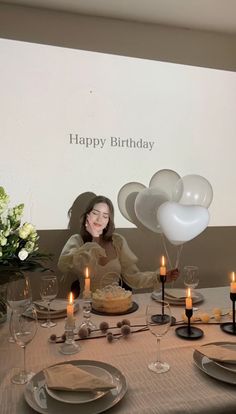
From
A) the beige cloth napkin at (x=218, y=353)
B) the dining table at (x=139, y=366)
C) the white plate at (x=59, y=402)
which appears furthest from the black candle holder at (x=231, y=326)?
the white plate at (x=59, y=402)

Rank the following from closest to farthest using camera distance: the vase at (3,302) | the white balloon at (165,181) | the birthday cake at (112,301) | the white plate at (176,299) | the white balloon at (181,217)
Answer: the vase at (3,302)
the birthday cake at (112,301)
the white plate at (176,299)
the white balloon at (181,217)
the white balloon at (165,181)

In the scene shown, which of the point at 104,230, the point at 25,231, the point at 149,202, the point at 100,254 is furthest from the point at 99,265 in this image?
the point at 25,231

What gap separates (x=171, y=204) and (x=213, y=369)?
0.98 meters

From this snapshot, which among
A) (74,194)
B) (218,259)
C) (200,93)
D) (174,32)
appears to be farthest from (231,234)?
(174,32)

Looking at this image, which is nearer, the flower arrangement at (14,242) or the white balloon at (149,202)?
the flower arrangement at (14,242)

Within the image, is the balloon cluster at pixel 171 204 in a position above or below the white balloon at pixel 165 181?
below

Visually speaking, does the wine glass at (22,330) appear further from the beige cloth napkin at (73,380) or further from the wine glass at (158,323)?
the wine glass at (158,323)

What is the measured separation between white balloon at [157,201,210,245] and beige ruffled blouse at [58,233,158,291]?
0.97ft

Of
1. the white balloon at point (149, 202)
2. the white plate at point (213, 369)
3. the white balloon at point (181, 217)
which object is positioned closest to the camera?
the white plate at point (213, 369)

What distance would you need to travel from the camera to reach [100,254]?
6.44ft

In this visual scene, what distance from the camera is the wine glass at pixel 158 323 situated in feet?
3.32

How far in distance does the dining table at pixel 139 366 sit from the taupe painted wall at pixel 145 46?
3.64 ft

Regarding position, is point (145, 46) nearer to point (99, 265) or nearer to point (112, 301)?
point (99, 265)

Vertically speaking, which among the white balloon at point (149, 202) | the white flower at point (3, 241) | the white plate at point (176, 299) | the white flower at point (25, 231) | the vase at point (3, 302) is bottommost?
the white plate at point (176, 299)
